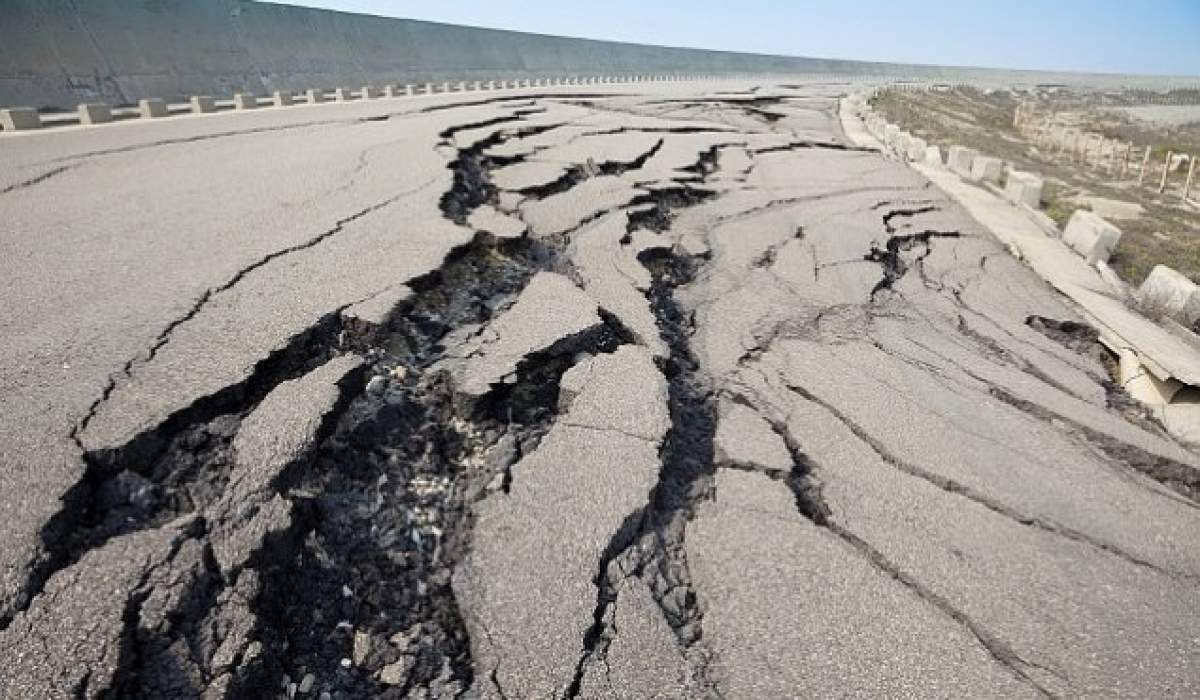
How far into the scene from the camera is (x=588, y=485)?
82.3 inches

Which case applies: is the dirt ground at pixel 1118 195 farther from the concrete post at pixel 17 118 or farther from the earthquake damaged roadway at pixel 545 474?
the concrete post at pixel 17 118

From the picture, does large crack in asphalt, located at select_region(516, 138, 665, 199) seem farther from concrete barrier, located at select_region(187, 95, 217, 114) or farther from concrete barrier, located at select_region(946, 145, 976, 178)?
concrete barrier, located at select_region(187, 95, 217, 114)

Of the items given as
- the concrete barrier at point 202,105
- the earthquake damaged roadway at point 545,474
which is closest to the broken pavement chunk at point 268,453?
the earthquake damaged roadway at point 545,474

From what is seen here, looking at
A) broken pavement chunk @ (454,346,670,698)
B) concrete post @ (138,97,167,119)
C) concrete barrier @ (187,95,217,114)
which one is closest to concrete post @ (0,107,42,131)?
concrete post @ (138,97,167,119)

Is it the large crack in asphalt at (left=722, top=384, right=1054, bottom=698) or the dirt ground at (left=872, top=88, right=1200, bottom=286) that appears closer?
the large crack in asphalt at (left=722, top=384, right=1054, bottom=698)

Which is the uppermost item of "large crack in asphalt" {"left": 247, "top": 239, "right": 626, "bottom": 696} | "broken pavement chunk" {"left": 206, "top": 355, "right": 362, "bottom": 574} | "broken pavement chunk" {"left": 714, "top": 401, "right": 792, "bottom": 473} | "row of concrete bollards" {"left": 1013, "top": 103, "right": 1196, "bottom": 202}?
"broken pavement chunk" {"left": 206, "top": 355, "right": 362, "bottom": 574}

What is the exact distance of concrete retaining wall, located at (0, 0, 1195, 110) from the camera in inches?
474

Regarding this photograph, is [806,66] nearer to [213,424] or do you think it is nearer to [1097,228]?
[1097,228]

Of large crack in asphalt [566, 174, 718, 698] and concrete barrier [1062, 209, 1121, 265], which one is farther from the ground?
large crack in asphalt [566, 174, 718, 698]

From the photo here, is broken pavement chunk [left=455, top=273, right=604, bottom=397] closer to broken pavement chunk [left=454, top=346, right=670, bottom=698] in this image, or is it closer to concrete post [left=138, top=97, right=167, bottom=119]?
broken pavement chunk [left=454, top=346, right=670, bottom=698]

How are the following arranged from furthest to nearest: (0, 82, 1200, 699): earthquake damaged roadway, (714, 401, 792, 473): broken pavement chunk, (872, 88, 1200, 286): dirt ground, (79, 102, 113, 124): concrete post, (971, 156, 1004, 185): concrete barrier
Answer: (79, 102, 113, 124): concrete post < (971, 156, 1004, 185): concrete barrier < (872, 88, 1200, 286): dirt ground < (714, 401, 792, 473): broken pavement chunk < (0, 82, 1200, 699): earthquake damaged roadway

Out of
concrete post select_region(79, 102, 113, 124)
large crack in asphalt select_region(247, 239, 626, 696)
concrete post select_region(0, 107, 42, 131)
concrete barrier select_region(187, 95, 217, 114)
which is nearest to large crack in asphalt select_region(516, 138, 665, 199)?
large crack in asphalt select_region(247, 239, 626, 696)

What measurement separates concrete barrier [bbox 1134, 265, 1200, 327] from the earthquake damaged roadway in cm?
66

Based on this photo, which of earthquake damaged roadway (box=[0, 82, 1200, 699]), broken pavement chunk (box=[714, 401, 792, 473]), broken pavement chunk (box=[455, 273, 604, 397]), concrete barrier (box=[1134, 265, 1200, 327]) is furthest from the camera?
concrete barrier (box=[1134, 265, 1200, 327])
